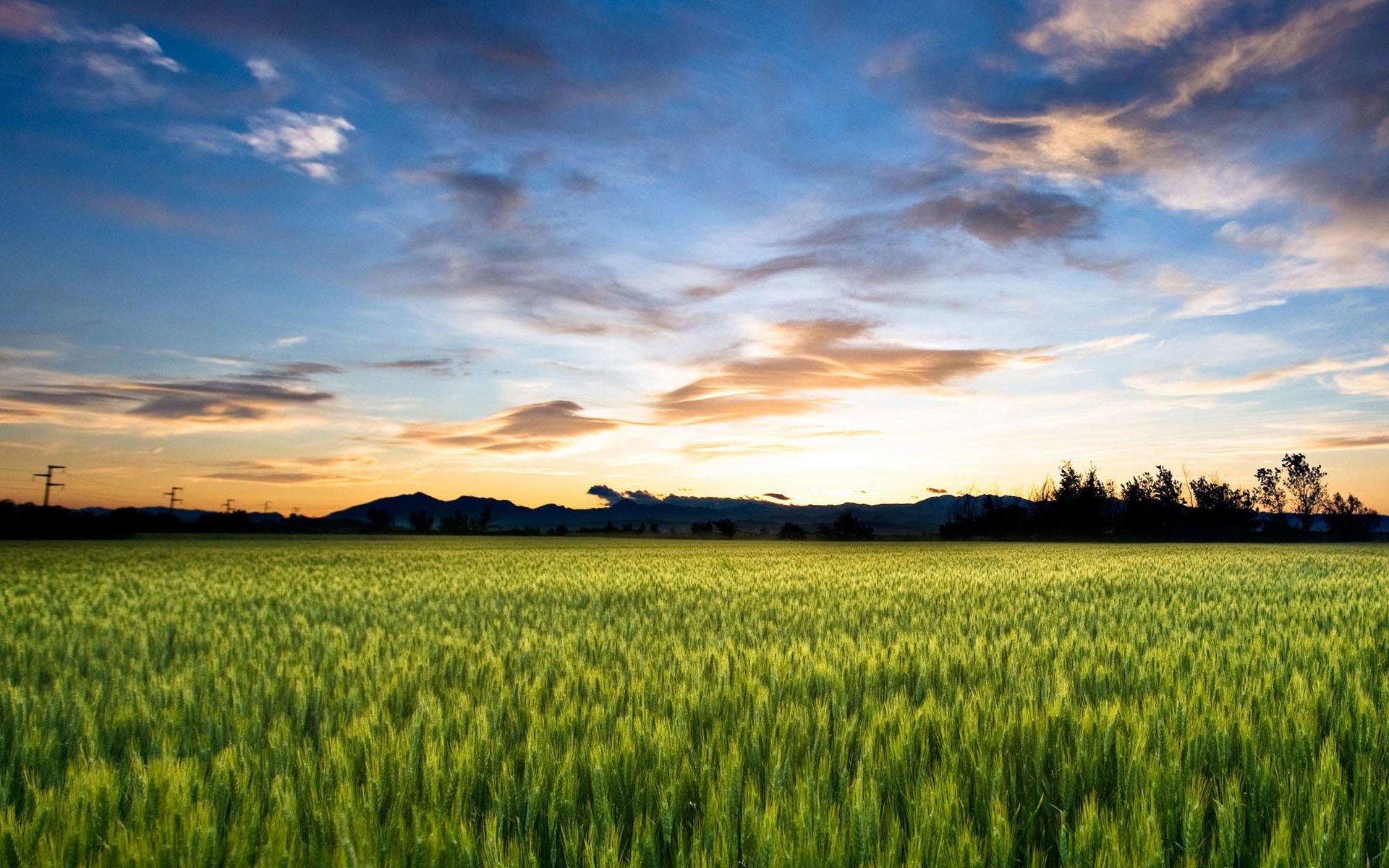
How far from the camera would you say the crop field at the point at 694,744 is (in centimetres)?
233

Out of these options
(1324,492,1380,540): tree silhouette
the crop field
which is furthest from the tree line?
the crop field

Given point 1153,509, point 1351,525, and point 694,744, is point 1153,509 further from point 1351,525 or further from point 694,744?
point 694,744

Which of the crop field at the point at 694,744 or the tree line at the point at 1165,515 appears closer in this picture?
the crop field at the point at 694,744

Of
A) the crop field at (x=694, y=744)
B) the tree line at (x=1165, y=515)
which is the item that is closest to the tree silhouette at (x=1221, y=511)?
the tree line at (x=1165, y=515)

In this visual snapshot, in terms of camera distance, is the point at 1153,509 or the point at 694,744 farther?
the point at 1153,509

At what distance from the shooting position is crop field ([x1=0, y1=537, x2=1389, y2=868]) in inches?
91.8

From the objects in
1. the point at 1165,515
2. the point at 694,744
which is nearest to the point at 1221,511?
the point at 1165,515

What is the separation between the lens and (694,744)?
12.1 feet

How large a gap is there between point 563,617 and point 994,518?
10063 cm

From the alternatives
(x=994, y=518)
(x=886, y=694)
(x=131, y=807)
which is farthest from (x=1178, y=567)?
(x=994, y=518)

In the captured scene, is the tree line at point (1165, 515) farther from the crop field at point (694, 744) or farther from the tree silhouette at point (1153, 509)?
the crop field at point (694, 744)

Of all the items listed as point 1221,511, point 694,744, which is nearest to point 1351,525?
point 1221,511

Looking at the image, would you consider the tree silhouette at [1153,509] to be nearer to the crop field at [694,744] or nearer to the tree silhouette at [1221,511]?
the tree silhouette at [1221,511]

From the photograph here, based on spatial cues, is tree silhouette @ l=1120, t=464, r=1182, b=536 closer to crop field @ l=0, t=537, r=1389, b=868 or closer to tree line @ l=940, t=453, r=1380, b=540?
tree line @ l=940, t=453, r=1380, b=540
